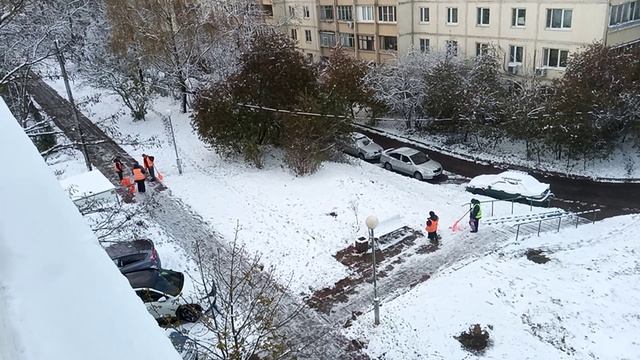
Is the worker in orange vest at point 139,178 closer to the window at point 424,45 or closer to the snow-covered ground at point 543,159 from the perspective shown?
the snow-covered ground at point 543,159

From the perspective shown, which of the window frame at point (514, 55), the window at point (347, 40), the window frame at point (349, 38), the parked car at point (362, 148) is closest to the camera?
the parked car at point (362, 148)

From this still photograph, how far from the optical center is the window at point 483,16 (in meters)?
31.7

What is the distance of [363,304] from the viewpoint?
14.1 metres

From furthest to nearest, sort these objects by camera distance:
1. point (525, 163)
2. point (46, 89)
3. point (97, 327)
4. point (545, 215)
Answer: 1. point (46, 89)
2. point (525, 163)
3. point (545, 215)
4. point (97, 327)

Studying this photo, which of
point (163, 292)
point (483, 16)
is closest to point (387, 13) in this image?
point (483, 16)

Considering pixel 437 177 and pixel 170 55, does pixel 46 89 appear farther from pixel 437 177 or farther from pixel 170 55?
pixel 437 177

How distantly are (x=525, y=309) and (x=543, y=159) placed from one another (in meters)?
15.2

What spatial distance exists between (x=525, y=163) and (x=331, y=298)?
52.6 ft

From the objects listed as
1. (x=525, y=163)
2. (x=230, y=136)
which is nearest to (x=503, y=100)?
(x=525, y=163)

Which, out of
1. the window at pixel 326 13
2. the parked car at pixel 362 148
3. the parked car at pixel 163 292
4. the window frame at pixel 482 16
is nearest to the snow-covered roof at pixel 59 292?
the parked car at pixel 163 292

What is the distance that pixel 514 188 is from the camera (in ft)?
66.8

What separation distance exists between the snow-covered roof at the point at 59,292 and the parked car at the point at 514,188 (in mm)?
19865

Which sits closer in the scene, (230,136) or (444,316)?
(444,316)

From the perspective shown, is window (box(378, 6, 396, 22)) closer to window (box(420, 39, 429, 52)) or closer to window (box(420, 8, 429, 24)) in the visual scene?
window (box(420, 8, 429, 24))
